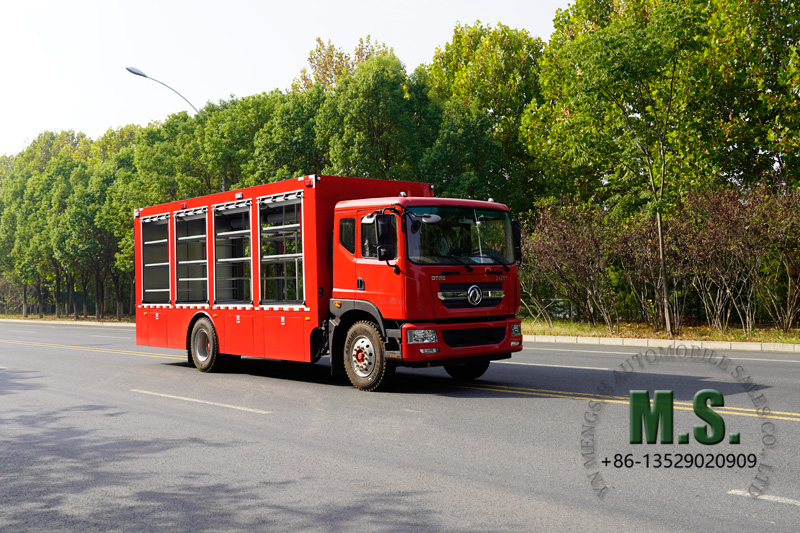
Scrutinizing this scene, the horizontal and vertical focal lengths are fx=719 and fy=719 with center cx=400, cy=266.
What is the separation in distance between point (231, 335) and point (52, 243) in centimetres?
3887

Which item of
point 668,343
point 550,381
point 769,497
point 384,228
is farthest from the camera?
point 668,343

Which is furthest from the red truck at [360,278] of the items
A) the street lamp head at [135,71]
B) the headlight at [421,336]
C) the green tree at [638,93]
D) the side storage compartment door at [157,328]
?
the street lamp head at [135,71]

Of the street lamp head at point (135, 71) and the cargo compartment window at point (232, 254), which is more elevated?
the street lamp head at point (135, 71)

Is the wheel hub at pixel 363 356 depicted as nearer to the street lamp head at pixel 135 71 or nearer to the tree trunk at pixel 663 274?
the tree trunk at pixel 663 274

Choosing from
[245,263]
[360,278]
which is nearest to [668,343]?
[360,278]

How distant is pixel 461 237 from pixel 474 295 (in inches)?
33.9

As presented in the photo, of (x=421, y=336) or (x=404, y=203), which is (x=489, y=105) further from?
(x=421, y=336)

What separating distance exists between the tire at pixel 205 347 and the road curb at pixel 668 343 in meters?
9.65

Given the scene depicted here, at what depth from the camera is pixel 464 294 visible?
9.97 metres

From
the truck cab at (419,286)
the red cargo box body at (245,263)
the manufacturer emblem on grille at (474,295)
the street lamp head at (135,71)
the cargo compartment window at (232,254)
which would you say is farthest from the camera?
the street lamp head at (135,71)

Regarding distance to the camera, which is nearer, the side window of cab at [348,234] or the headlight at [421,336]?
the headlight at [421,336]

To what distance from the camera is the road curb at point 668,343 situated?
615 inches

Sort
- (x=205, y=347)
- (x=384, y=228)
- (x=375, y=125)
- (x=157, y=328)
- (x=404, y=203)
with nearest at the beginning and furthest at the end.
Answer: (x=384, y=228), (x=404, y=203), (x=205, y=347), (x=157, y=328), (x=375, y=125)

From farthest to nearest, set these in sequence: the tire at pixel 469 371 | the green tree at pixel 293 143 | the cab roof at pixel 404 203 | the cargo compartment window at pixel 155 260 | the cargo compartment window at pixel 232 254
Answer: the green tree at pixel 293 143 < the cargo compartment window at pixel 155 260 < the cargo compartment window at pixel 232 254 < the tire at pixel 469 371 < the cab roof at pixel 404 203
